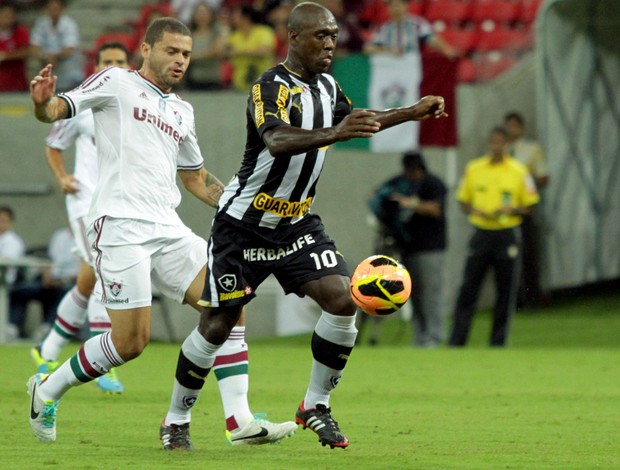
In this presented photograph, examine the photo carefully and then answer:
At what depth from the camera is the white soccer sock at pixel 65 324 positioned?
10172 mm

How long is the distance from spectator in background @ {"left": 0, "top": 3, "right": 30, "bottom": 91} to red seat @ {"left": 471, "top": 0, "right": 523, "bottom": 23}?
6794 mm

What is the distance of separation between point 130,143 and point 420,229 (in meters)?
8.18

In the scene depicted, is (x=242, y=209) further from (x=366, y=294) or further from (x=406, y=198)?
(x=406, y=198)

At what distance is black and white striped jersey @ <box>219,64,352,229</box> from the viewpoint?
6.75 metres

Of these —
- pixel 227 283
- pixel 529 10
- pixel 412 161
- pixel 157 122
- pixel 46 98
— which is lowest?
pixel 412 161

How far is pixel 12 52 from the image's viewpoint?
18438 millimetres

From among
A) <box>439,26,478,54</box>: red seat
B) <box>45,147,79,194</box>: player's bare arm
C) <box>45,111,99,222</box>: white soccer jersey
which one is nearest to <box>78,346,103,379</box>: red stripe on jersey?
<box>45,147,79,194</box>: player's bare arm

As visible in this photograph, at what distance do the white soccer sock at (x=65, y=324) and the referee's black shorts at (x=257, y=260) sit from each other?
3.49m

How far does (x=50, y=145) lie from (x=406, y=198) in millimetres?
5662

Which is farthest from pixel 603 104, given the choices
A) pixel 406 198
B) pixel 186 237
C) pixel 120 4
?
pixel 186 237

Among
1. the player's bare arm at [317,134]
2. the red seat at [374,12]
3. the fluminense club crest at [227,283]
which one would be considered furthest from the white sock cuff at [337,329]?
the red seat at [374,12]

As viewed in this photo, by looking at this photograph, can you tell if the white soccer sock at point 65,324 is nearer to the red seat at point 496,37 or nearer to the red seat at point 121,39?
the red seat at point 121,39

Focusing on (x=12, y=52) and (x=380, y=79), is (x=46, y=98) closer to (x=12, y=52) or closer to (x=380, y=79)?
(x=380, y=79)

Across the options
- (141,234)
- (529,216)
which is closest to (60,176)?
(141,234)
